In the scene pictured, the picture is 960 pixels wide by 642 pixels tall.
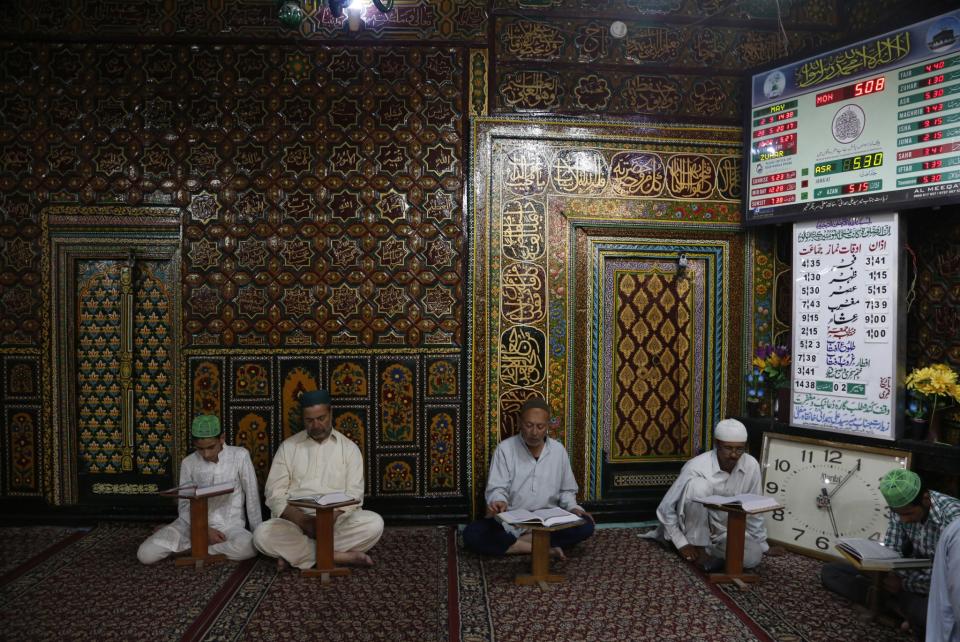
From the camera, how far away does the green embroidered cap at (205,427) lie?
4020mm

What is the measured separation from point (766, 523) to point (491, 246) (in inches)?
116

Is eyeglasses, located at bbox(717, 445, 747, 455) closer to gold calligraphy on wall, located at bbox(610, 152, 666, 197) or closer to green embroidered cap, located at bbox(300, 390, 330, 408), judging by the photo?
gold calligraphy on wall, located at bbox(610, 152, 666, 197)

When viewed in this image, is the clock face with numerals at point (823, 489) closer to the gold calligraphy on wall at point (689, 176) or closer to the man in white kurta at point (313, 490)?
the gold calligraphy on wall at point (689, 176)

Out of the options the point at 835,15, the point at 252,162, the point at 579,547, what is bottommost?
the point at 579,547

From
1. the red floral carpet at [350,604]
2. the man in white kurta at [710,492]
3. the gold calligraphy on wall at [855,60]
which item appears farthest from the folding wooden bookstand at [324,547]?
the gold calligraphy on wall at [855,60]

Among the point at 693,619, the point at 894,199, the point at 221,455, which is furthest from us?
the point at 221,455

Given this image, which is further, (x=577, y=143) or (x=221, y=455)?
(x=577, y=143)

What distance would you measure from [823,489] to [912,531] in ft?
3.35

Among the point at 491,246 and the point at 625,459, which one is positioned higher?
the point at 491,246

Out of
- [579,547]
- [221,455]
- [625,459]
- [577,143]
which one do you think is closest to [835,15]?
[577,143]

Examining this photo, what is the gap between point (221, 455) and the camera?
414cm

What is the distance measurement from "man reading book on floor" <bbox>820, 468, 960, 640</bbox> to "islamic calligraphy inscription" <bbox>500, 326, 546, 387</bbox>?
2.42 m

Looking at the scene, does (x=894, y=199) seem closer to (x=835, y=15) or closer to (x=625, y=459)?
(x=835, y=15)

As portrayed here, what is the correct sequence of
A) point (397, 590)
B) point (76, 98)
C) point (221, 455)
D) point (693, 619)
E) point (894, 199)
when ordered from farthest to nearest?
point (76, 98) < point (221, 455) < point (894, 199) < point (397, 590) < point (693, 619)
